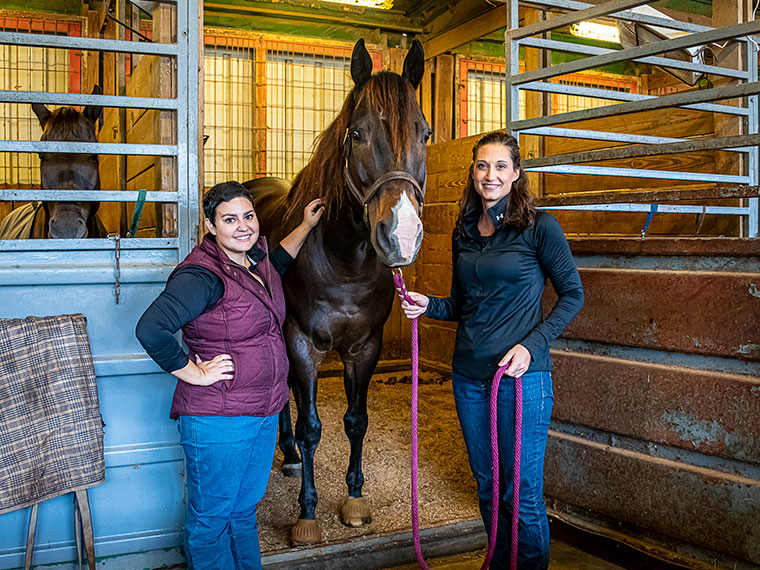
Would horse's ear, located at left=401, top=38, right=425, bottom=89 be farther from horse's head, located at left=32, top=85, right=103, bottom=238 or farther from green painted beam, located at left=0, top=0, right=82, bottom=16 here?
green painted beam, located at left=0, top=0, right=82, bottom=16

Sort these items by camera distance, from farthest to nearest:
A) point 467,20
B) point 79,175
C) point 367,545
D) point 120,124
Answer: point 467,20, point 120,124, point 79,175, point 367,545

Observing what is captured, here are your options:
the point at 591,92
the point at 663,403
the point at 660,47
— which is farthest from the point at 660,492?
the point at 591,92

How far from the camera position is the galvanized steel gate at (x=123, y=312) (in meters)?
2.05

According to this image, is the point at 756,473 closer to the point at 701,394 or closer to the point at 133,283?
the point at 701,394

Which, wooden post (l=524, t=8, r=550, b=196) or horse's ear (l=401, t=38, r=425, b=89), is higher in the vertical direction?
wooden post (l=524, t=8, r=550, b=196)

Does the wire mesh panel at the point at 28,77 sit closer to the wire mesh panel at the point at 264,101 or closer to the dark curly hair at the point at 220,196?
the wire mesh panel at the point at 264,101

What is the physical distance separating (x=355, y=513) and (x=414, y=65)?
1.79 m

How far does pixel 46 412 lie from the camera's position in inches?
75.6

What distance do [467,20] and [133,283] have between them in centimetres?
469

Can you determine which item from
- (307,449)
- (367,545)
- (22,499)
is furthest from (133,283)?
(367,545)

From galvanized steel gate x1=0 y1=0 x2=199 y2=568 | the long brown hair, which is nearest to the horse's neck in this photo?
galvanized steel gate x1=0 y1=0 x2=199 y2=568

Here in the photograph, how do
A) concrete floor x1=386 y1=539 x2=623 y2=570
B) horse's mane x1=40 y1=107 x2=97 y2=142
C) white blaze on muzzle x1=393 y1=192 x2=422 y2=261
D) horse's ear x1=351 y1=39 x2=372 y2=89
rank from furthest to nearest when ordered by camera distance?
1. horse's mane x1=40 y1=107 x2=97 y2=142
2. concrete floor x1=386 y1=539 x2=623 y2=570
3. horse's ear x1=351 y1=39 x2=372 y2=89
4. white blaze on muzzle x1=393 y1=192 x2=422 y2=261

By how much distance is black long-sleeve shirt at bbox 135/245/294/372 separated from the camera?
1.59 m

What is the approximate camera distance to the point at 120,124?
11.4 feet
